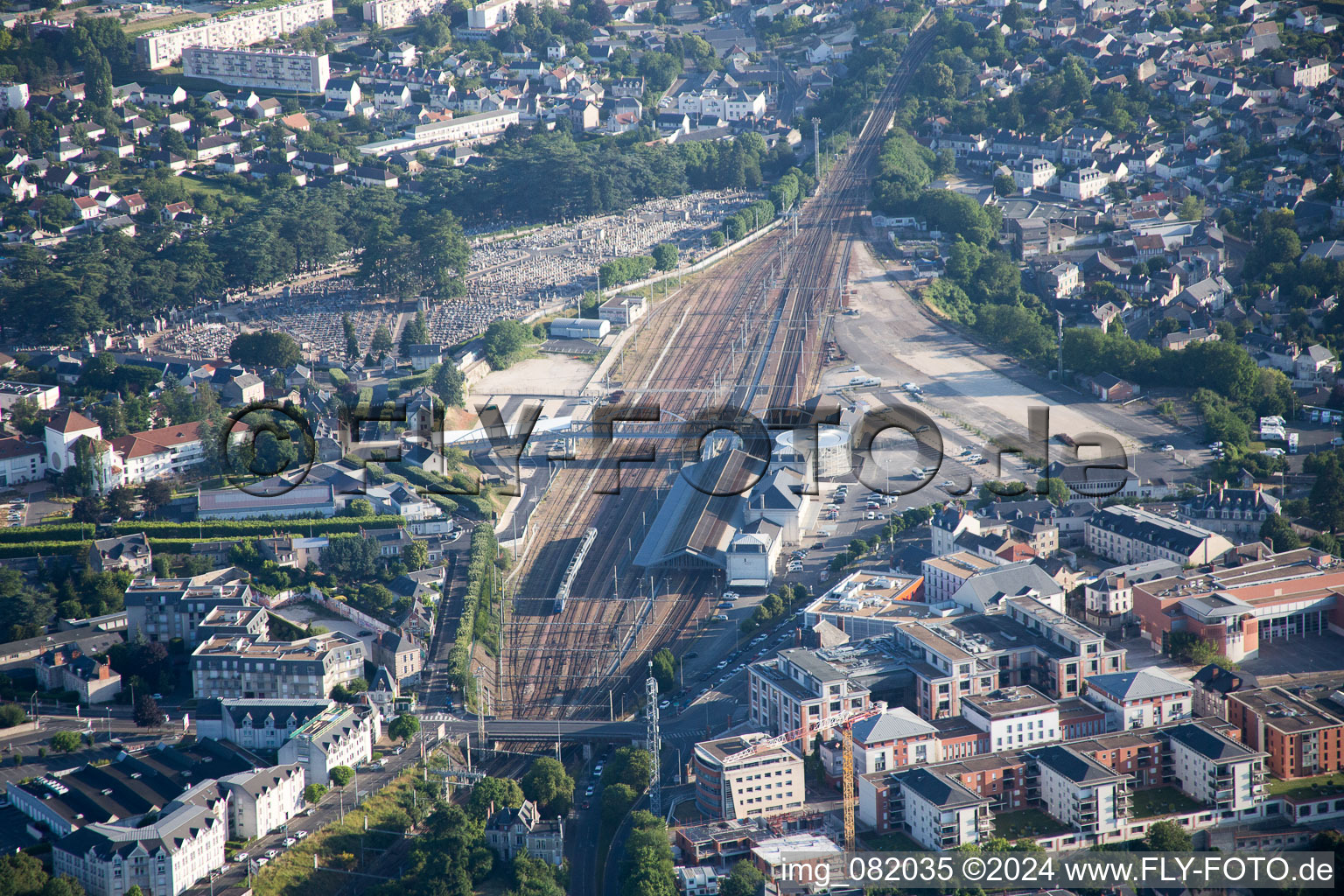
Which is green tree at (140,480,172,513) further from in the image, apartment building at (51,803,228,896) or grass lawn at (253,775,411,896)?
apartment building at (51,803,228,896)

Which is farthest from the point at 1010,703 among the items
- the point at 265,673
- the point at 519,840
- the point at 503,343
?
the point at 503,343

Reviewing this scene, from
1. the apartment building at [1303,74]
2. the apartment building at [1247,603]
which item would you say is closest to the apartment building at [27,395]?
the apartment building at [1247,603]

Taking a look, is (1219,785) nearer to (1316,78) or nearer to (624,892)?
(624,892)

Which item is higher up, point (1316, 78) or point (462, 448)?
point (1316, 78)

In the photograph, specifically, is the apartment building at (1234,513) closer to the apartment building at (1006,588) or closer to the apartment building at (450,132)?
the apartment building at (1006,588)

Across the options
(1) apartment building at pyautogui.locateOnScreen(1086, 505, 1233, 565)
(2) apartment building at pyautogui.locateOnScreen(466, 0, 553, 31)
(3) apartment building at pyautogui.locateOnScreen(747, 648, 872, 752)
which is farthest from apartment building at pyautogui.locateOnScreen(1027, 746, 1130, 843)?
(2) apartment building at pyautogui.locateOnScreen(466, 0, 553, 31)

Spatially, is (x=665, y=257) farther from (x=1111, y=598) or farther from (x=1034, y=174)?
(x=1111, y=598)

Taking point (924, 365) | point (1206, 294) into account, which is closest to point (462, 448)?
point (924, 365)
